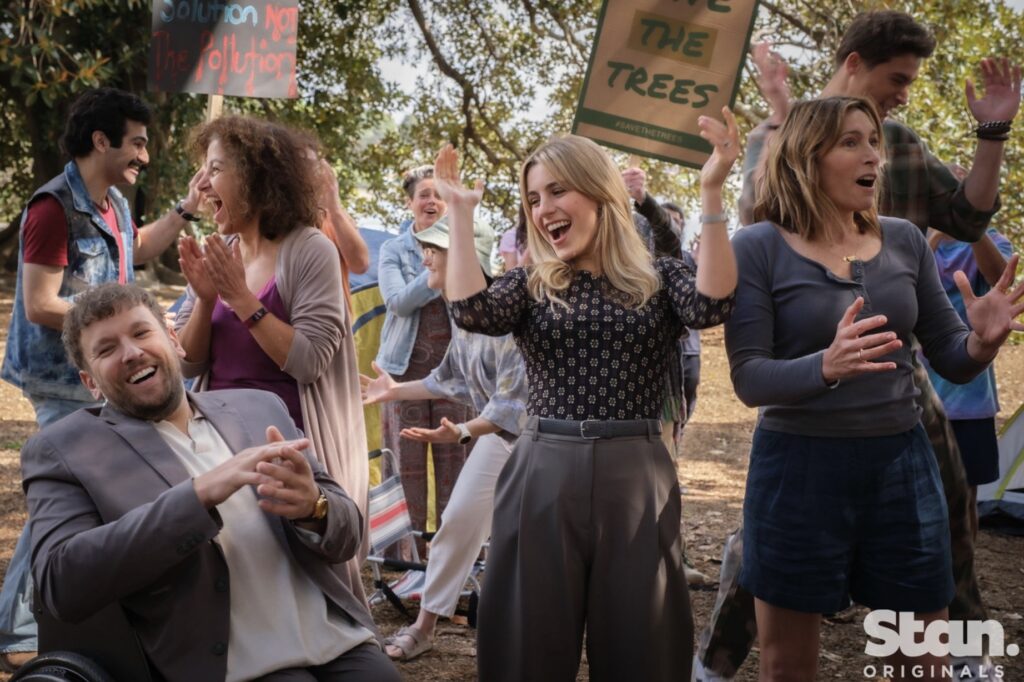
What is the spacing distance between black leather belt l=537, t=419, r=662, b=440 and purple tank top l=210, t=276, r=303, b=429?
3.12 ft

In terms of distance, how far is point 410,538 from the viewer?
18.1ft

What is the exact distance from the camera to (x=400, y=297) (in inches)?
216

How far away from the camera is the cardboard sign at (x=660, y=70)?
12.4 feet

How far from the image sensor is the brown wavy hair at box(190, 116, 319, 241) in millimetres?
3516

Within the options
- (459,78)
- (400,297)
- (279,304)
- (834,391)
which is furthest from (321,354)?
(459,78)

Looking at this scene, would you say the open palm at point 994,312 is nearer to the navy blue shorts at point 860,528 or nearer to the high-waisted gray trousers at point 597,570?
the navy blue shorts at point 860,528

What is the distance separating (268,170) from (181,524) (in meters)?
1.49

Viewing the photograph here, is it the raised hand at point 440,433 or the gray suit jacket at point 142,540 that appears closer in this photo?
the gray suit jacket at point 142,540

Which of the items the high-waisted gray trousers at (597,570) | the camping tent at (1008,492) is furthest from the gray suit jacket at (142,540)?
the camping tent at (1008,492)

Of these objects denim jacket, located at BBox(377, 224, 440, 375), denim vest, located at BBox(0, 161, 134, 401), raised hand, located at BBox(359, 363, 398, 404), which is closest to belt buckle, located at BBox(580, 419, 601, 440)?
raised hand, located at BBox(359, 363, 398, 404)

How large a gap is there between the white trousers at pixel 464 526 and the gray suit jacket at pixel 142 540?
1.62m

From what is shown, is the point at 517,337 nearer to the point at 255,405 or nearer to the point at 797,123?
the point at 255,405

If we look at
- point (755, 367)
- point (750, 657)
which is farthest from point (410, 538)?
point (755, 367)

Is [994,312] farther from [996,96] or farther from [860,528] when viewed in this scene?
[996,96]
